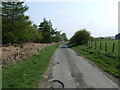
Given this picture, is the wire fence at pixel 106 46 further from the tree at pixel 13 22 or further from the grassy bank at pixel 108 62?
the tree at pixel 13 22

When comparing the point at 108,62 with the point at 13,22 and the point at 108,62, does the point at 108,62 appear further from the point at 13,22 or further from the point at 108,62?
the point at 13,22

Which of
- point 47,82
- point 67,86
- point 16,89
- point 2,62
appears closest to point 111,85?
point 67,86

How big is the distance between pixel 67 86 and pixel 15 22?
2684 cm

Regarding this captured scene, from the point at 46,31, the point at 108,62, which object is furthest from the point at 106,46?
the point at 46,31

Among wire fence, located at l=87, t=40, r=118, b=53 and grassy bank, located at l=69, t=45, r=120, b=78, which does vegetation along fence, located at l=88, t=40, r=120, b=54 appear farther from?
grassy bank, located at l=69, t=45, r=120, b=78

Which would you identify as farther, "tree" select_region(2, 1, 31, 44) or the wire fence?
"tree" select_region(2, 1, 31, 44)

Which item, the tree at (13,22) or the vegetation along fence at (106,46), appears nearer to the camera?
the vegetation along fence at (106,46)

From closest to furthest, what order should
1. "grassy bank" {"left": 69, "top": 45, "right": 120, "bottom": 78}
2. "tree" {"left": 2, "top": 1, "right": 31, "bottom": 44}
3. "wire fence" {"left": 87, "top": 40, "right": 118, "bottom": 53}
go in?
"grassy bank" {"left": 69, "top": 45, "right": 120, "bottom": 78}, "wire fence" {"left": 87, "top": 40, "right": 118, "bottom": 53}, "tree" {"left": 2, "top": 1, "right": 31, "bottom": 44}

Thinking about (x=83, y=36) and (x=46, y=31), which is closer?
(x=83, y=36)

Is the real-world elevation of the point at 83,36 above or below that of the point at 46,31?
below

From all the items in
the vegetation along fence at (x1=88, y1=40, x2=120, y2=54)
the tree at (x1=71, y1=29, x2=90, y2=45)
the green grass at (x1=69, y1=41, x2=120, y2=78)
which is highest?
the tree at (x1=71, y1=29, x2=90, y2=45)

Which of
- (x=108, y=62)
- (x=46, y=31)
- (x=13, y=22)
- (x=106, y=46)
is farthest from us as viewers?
(x=46, y=31)

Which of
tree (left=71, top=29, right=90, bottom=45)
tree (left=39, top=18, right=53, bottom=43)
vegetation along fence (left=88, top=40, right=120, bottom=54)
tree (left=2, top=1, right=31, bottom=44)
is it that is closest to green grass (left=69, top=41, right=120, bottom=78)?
vegetation along fence (left=88, top=40, right=120, bottom=54)

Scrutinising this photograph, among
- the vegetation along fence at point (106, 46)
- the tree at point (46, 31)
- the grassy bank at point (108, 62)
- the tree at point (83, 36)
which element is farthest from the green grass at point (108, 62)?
the tree at point (46, 31)
